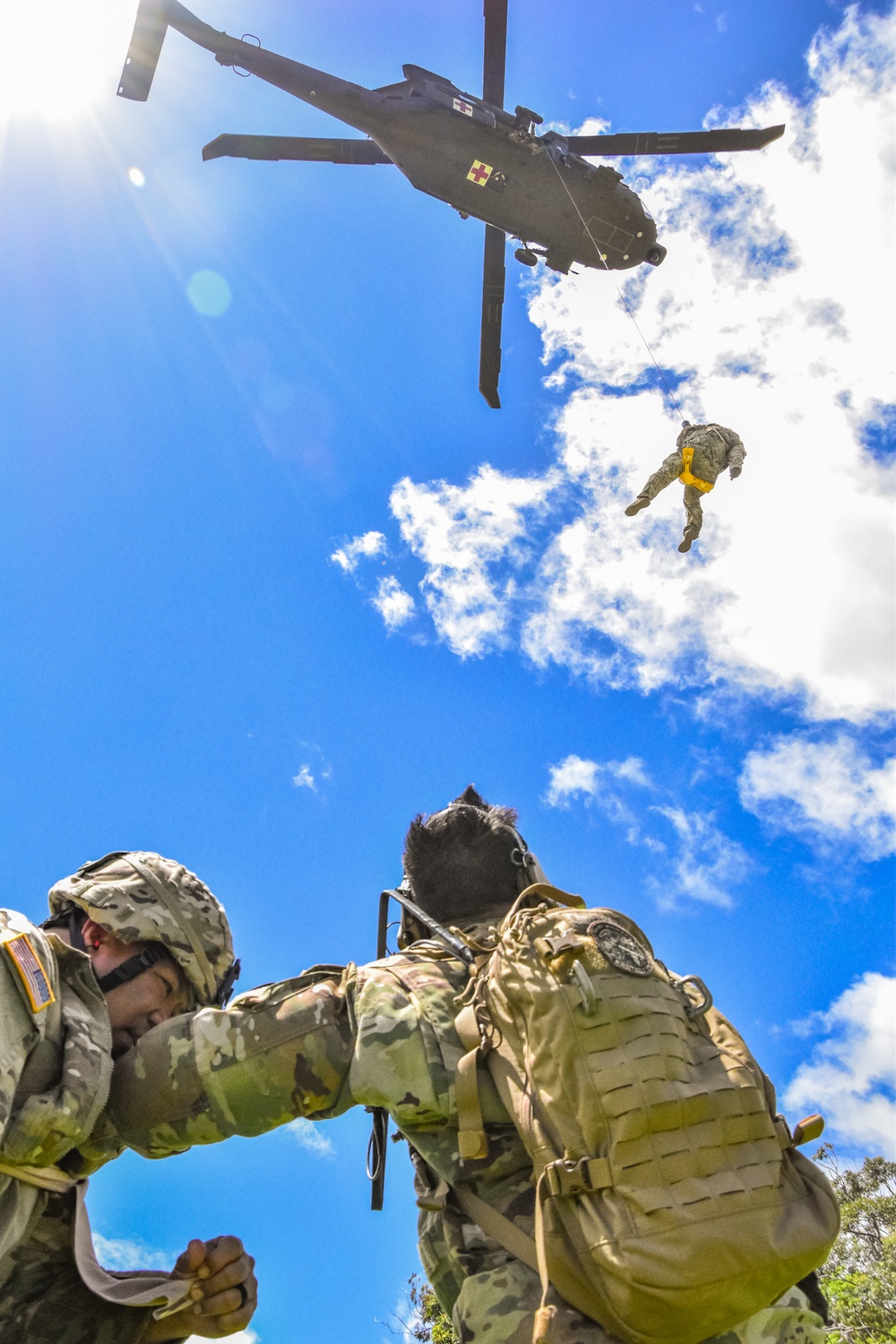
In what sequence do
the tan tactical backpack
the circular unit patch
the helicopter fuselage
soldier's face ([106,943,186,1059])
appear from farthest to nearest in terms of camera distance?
1. the helicopter fuselage
2. soldier's face ([106,943,186,1059])
3. the circular unit patch
4. the tan tactical backpack

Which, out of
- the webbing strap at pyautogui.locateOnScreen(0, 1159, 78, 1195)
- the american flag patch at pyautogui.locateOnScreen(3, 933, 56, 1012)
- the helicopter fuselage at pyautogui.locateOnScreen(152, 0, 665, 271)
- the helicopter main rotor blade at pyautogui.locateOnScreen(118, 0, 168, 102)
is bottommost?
the webbing strap at pyautogui.locateOnScreen(0, 1159, 78, 1195)

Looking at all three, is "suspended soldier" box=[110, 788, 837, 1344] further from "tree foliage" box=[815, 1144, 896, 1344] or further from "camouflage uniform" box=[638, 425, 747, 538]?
"tree foliage" box=[815, 1144, 896, 1344]

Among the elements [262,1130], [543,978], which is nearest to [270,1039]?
[262,1130]

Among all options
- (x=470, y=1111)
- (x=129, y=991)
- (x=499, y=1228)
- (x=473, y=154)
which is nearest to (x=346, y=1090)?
(x=470, y=1111)

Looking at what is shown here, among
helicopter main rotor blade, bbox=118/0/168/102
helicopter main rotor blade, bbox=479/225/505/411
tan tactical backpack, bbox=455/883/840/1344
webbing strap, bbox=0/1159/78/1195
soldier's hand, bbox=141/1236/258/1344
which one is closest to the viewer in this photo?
tan tactical backpack, bbox=455/883/840/1344

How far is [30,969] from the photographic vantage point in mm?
2273

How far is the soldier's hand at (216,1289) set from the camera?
2.62 m

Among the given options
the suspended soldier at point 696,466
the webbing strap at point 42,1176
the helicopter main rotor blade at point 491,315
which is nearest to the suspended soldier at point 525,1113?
the webbing strap at point 42,1176

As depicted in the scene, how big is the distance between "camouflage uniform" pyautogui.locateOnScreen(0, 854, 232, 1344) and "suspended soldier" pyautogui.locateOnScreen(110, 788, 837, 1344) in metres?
0.21

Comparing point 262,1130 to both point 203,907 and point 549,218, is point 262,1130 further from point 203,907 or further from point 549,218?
point 549,218

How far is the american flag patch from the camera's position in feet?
7.32

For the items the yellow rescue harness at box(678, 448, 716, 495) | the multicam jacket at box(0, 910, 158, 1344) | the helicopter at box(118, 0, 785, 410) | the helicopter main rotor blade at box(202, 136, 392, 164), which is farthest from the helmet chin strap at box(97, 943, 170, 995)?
the helicopter main rotor blade at box(202, 136, 392, 164)

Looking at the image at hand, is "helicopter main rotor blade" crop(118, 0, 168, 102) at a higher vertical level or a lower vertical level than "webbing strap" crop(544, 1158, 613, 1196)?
higher

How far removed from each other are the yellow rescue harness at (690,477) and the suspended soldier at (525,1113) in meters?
7.34
